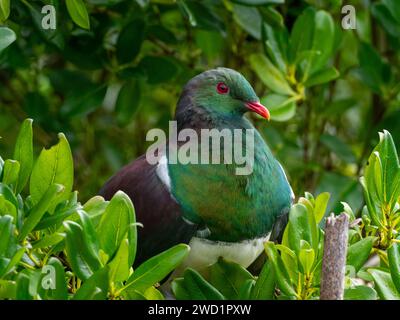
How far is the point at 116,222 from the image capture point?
1.67 metres

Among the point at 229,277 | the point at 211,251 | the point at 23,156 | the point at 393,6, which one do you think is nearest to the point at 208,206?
the point at 211,251

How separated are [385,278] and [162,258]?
1.41 feet

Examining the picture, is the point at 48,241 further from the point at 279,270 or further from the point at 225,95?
the point at 225,95

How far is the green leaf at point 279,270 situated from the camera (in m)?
1.69

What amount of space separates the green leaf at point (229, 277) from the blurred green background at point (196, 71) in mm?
743

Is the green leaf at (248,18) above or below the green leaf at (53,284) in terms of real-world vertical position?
above

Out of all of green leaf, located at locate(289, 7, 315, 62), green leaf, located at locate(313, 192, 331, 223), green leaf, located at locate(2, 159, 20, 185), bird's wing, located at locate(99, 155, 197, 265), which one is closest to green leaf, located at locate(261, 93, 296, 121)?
green leaf, located at locate(289, 7, 315, 62)

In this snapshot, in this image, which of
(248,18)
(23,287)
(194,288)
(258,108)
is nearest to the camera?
(23,287)

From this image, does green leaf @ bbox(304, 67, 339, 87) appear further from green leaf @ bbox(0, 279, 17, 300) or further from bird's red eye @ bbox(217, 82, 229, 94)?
green leaf @ bbox(0, 279, 17, 300)

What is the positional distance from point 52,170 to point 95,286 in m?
0.32

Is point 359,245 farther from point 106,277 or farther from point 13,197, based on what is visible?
point 13,197

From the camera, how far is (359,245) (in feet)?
5.75

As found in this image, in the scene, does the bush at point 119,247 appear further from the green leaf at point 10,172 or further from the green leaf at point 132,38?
the green leaf at point 132,38

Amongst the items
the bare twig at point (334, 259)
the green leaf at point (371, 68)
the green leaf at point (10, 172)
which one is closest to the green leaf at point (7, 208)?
the green leaf at point (10, 172)
